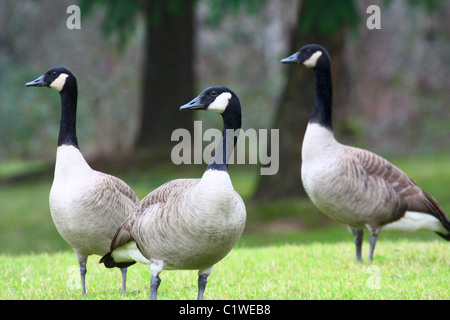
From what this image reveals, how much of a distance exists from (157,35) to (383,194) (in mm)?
11300

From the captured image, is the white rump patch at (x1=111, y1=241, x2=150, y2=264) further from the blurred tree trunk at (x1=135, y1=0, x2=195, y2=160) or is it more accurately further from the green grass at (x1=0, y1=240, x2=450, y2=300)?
the blurred tree trunk at (x1=135, y1=0, x2=195, y2=160)

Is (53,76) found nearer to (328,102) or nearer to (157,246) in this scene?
(157,246)

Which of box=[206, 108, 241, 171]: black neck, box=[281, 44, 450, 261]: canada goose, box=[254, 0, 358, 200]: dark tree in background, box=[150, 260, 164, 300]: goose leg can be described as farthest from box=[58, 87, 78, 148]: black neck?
box=[254, 0, 358, 200]: dark tree in background

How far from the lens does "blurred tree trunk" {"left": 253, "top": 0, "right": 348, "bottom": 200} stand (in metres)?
12.4

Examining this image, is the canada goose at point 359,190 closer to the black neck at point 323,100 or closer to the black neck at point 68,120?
the black neck at point 323,100

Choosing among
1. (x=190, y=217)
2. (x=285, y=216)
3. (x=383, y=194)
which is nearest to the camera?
(x=190, y=217)

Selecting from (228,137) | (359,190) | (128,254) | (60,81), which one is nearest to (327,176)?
(359,190)

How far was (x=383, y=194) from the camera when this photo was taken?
23.2 feet

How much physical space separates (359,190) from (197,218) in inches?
120

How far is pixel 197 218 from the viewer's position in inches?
178

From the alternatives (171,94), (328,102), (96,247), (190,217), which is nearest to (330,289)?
(190,217)

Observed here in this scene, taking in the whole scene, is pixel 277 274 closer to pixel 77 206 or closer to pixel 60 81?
pixel 77 206

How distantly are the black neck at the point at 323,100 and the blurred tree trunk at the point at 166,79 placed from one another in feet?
31.4

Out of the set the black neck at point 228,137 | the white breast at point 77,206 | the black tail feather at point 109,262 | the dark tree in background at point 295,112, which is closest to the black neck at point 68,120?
the white breast at point 77,206
